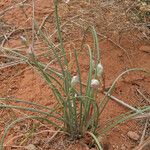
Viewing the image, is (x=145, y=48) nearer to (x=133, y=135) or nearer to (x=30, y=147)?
(x=133, y=135)

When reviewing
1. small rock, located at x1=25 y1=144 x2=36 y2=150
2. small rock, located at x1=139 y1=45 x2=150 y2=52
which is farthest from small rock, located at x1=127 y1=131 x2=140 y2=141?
small rock, located at x1=139 y1=45 x2=150 y2=52

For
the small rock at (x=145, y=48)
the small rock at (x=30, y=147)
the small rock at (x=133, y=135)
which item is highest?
the small rock at (x=145, y=48)

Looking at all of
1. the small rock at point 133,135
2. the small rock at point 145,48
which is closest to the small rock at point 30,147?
the small rock at point 133,135

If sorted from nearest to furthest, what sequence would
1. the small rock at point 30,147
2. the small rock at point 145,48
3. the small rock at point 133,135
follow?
the small rock at point 30,147, the small rock at point 133,135, the small rock at point 145,48

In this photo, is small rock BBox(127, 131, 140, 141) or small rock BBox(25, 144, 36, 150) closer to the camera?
small rock BBox(25, 144, 36, 150)

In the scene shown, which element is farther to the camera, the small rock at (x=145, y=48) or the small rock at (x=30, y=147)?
the small rock at (x=145, y=48)

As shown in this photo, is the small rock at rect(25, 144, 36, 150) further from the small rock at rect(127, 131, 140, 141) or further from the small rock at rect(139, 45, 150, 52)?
the small rock at rect(139, 45, 150, 52)

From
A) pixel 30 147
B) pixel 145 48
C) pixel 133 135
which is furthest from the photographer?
pixel 145 48

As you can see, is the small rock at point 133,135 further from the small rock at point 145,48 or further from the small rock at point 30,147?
the small rock at point 145,48

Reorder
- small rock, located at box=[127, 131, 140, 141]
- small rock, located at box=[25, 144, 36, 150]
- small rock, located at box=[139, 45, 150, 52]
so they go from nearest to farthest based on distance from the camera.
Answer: small rock, located at box=[25, 144, 36, 150], small rock, located at box=[127, 131, 140, 141], small rock, located at box=[139, 45, 150, 52]

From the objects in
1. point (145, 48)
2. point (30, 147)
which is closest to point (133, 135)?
point (30, 147)

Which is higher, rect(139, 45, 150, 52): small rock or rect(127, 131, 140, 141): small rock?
rect(139, 45, 150, 52): small rock

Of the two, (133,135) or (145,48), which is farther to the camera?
(145,48)
